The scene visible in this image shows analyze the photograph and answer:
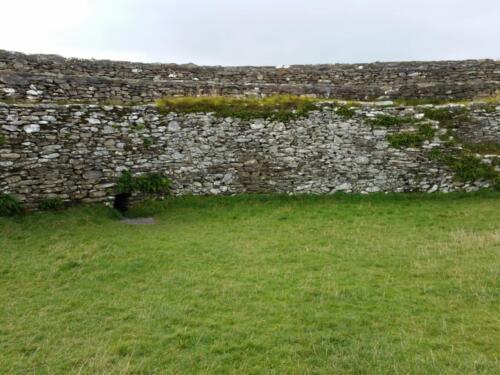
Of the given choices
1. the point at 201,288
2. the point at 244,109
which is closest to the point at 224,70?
the point at 244,109

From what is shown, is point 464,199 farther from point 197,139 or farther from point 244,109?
point 197,139

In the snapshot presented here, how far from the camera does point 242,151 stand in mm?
12984

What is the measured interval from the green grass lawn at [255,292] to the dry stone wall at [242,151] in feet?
4.63

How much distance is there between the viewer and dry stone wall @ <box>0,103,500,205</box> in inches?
465

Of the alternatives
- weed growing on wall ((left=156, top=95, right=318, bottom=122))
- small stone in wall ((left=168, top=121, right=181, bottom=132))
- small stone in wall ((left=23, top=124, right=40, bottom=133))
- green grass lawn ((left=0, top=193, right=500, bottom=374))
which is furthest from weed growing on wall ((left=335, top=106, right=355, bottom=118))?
small stone in wall ((left=23, top=124, right=40, bottom=133))

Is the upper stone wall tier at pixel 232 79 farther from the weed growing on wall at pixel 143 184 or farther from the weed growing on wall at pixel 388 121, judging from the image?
the weed growing on wall at pixel 143 184

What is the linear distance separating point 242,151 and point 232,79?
494 centimetres

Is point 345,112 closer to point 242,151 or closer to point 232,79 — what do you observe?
point 242,151

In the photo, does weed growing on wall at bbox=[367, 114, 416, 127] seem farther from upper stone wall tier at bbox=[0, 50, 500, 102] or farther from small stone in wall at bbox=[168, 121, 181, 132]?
small stone in wall at bbox=[168, 121, 181, 132]

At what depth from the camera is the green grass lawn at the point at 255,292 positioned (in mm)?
5102

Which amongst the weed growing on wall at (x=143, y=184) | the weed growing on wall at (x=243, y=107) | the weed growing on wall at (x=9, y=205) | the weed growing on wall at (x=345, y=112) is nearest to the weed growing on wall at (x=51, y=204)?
the weed growing on wall at (x=9, y=205)

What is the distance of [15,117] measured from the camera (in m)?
11.3

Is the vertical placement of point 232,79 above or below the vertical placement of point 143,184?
above

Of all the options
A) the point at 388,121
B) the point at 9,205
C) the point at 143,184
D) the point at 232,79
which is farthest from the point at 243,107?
the point at 9,205
